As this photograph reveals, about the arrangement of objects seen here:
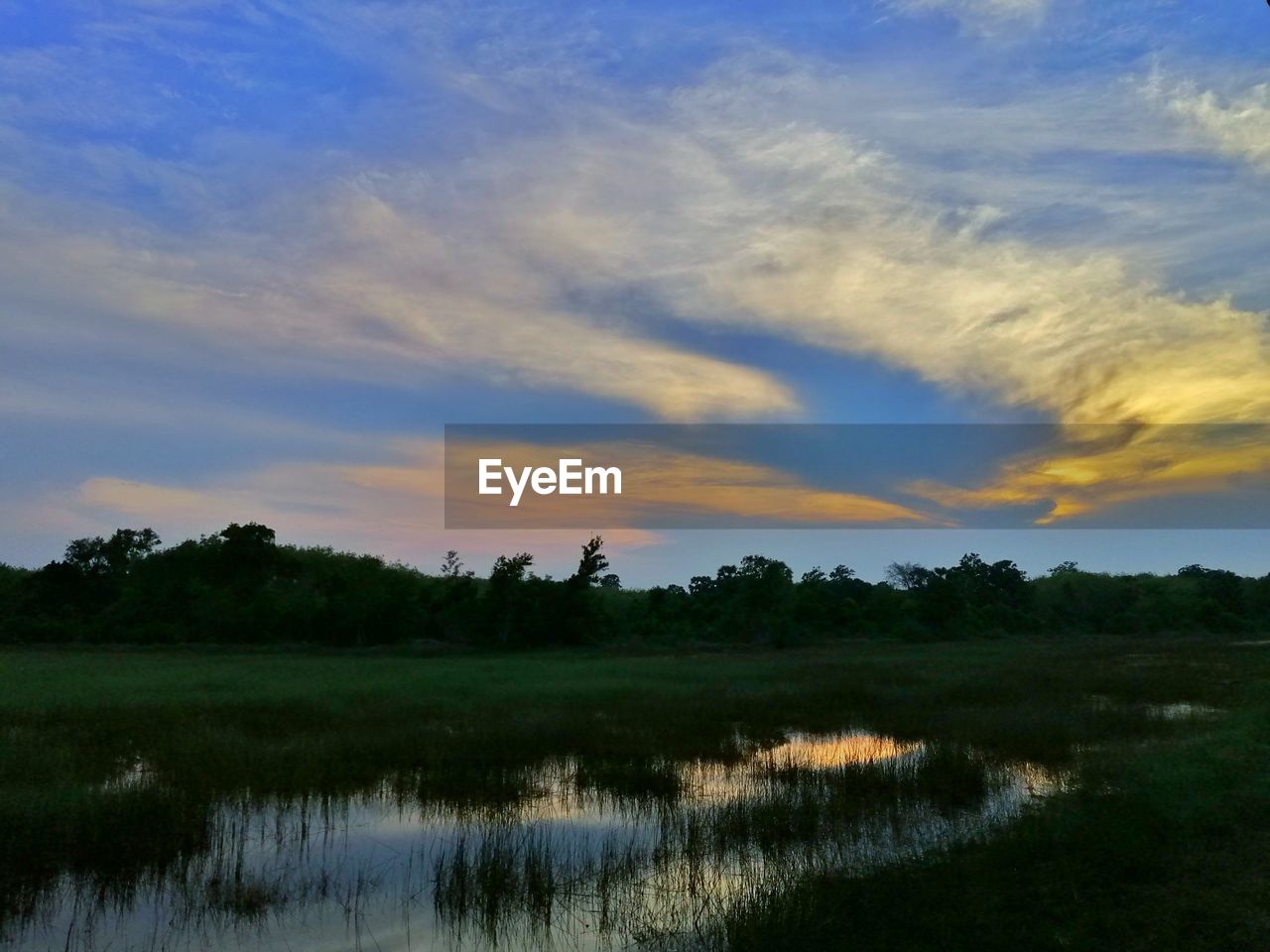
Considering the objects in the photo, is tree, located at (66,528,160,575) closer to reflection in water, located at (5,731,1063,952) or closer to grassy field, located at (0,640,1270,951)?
grassy field, located at (0,640,1270,951)

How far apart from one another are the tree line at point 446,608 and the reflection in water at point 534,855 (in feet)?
129

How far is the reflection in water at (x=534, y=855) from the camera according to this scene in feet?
25.3

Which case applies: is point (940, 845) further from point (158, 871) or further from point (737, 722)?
point (737, 722)

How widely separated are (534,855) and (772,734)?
9.88 meters

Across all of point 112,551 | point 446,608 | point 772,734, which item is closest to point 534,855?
point 772,734

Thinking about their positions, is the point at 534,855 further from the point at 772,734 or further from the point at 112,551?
the point at 112,551

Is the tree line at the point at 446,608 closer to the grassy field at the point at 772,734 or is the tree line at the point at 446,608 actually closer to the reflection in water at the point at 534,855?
the grassy field at the point at 772,734

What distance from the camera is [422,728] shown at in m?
17.3

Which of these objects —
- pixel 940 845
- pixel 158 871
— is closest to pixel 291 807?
pixel 158 871

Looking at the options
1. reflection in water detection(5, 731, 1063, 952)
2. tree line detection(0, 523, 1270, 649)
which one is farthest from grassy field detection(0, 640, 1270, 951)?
tree line detection(0, 523, 1270, 649)

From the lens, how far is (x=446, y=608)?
53469 millimetres

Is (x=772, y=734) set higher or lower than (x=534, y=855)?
lower

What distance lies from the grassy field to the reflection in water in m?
0.53

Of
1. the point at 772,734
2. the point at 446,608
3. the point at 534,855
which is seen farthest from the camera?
the point at 446,608
